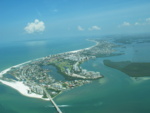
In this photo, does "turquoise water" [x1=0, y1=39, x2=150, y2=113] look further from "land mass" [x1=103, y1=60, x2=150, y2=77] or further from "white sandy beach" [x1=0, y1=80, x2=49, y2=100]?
"land mass" [x1=103, y1=60, x2=150, y2=77]

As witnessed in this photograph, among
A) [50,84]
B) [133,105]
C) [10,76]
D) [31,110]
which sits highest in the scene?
[10,76]

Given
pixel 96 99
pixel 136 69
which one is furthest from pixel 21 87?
pixel 136 69

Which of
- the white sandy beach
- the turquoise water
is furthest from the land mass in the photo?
the white sandy beach

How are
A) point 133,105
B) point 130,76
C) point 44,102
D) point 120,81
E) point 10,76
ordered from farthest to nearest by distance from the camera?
point 10,76 < point 130,76 < point 120,81 < point 44,102 < point 133,105

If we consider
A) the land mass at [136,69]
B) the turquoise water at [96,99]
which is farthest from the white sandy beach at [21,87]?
the land mass at [136,69]

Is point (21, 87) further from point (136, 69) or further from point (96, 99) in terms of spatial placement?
point (136, 69)

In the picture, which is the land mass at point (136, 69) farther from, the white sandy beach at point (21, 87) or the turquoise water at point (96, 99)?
the white sandy beach at point (21, 87)

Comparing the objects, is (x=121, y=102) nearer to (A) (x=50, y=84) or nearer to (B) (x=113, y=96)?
(B) (x=113, y=96)

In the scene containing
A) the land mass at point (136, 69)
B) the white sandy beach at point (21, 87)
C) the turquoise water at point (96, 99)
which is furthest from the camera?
the land mass at point (136, 69)

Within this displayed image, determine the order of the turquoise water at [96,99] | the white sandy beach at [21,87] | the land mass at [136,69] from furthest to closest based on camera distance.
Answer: the land mass at [136,69] → the white sandy beach at [21,87] → the turquoise water at [96,99]

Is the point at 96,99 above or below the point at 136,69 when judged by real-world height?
below

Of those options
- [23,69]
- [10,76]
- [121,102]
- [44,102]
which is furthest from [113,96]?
[23,69]
